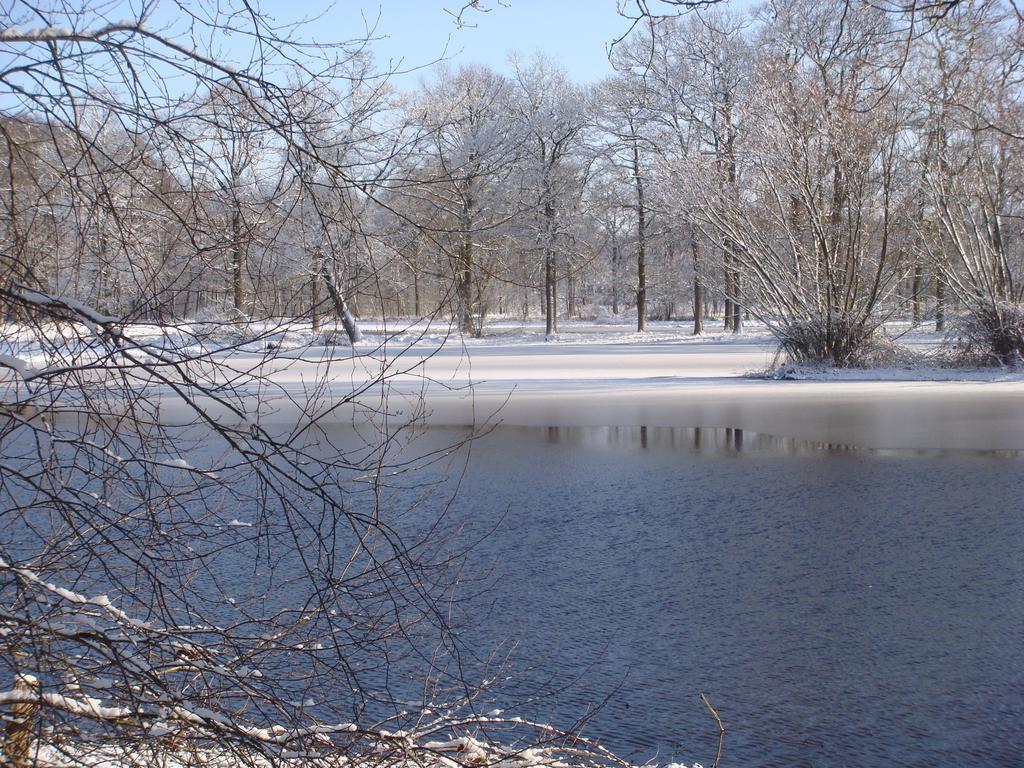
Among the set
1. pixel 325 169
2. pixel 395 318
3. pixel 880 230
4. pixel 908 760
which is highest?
pixel 880 230

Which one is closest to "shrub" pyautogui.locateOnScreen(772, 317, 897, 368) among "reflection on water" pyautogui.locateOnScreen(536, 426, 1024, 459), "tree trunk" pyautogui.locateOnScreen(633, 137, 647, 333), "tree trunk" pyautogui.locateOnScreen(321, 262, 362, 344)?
"reflection on water" pyautogui.locateOnScreen(536, 426, 1024, 459)

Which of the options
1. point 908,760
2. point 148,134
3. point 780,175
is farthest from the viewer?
point 780,175

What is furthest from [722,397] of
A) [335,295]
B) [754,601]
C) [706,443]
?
[335,295]

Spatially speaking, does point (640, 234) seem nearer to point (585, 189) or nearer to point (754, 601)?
point (585, 189)

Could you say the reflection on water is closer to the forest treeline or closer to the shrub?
the forest treeline

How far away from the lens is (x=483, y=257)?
359 centimetres

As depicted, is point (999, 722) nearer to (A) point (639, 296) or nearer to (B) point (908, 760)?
(B) point (908, 760)

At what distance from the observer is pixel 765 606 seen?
693 centimetres

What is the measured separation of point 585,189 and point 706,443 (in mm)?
27783

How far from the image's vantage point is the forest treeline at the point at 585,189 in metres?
3.00

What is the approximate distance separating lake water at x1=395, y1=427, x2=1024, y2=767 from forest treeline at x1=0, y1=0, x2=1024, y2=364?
7.24ft

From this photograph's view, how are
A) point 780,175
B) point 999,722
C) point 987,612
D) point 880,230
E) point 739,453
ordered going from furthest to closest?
point 880,230 → point 780,175 → point 739,453 → point 987,612 → point 999,722

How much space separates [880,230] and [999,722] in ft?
62.8

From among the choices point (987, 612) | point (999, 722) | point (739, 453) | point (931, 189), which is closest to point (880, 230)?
point (931, 189)
